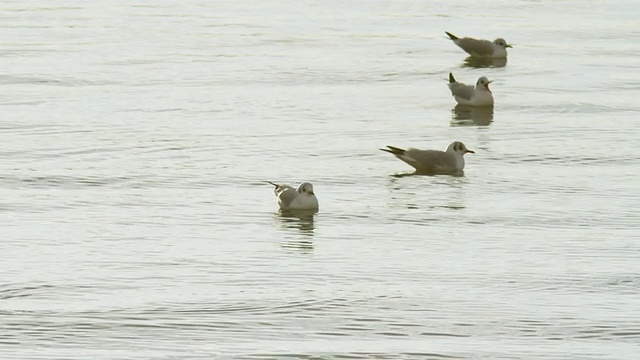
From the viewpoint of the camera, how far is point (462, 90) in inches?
855

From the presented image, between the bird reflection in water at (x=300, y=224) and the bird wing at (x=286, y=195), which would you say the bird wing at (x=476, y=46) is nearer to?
the bird wing at (x=286, y=195)

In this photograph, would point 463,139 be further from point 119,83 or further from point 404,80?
point 119,83

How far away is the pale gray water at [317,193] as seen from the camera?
36.6 feet

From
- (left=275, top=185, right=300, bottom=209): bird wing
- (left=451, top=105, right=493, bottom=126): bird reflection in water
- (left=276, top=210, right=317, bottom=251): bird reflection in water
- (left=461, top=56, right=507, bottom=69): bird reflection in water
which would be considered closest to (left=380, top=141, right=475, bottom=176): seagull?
(left=275, top=185, right=300, bottom=209): bird wing

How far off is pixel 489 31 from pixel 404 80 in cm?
622

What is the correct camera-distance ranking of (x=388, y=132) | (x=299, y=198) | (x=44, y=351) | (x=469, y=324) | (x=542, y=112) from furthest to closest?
(x=542, y=112) < (x=388, y=132) < (x=299, y=198) < (x=469, y=324) < (x=44, y=351)

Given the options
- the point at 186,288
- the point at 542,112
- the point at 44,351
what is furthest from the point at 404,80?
the point at 44,351

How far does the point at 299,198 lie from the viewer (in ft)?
48.8

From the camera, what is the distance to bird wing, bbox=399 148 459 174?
1700 centimetres

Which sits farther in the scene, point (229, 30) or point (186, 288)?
point (229, 30)

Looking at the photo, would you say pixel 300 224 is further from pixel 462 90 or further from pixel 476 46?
pixel 476 46

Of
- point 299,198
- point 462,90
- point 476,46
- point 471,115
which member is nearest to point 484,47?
point 476,46

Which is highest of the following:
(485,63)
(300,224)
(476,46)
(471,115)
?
(476,46)

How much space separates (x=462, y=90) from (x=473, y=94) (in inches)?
16.8
